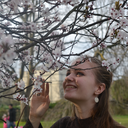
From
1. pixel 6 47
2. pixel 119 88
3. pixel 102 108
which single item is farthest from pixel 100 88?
pixel 119 88

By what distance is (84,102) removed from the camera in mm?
1399

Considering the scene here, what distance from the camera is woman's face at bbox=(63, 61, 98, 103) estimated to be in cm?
133

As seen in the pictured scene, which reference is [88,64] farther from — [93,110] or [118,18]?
[118,18]

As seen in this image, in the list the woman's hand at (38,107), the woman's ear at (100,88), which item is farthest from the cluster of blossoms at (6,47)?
the woman's ear at (100,88)

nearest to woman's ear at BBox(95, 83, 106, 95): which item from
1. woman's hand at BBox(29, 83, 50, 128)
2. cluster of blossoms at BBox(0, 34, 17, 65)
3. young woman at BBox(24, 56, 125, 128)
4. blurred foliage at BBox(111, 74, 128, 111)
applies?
young woman at BBox(24, 56, 125, 128)

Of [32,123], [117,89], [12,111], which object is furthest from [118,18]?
[117,89]

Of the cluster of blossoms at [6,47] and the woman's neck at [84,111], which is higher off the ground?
the cluster of blossoms at [6,47]

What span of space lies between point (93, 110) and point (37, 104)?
51 centimetres

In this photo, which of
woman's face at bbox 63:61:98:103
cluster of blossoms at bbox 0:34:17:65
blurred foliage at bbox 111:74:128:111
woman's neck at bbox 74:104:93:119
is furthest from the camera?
blurred foliage at bbox 111:74:128:111

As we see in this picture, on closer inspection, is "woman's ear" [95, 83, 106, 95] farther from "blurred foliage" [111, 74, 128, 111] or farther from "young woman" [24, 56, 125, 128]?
"blurred foliage" [111, 74, 128, 111]

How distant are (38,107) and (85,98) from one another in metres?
0.41

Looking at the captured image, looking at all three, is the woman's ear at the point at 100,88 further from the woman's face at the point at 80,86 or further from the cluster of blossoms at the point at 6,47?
the cluster of blossoms at the point at 6,47

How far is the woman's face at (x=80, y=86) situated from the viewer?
1.33m

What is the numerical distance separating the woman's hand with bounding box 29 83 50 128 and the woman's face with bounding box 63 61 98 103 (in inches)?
7.6
